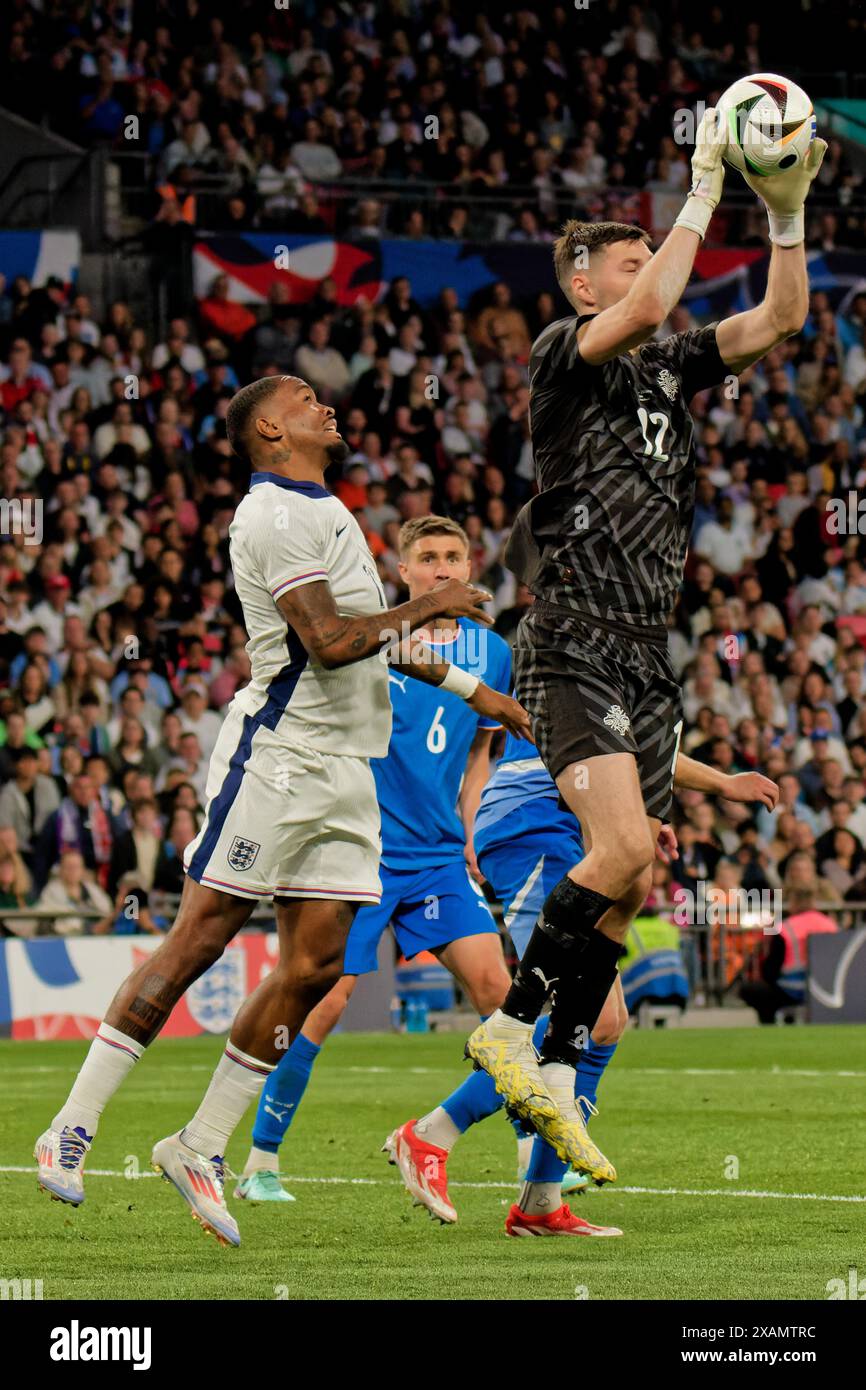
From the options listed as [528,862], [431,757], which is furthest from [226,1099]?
[431,757]

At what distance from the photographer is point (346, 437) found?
20.0m

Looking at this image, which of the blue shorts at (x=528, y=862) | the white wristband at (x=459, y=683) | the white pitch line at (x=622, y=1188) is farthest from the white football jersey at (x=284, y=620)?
the white pitch line at (x=622, y=1188)

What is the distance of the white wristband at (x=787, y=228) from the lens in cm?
613

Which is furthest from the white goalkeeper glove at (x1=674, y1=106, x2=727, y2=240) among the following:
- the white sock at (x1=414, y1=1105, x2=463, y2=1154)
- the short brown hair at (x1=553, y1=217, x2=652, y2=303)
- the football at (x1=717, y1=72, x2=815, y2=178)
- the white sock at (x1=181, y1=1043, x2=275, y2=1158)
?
the white sock at (x1=414, y1=1105, x2=463, y2=1154)

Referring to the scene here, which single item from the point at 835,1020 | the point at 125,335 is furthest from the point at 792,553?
the point at 125,335

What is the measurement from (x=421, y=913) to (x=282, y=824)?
163 cm

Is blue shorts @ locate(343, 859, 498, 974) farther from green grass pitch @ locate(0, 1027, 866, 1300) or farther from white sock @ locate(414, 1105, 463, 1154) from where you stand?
green grass pitch @ locate(0, 1027, 866, 1300)

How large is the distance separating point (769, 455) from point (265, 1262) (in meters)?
16.7

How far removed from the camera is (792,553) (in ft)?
68.1

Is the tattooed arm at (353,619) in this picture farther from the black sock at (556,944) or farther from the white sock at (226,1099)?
the white sock at (226,1099)

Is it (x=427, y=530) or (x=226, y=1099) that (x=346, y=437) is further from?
(x=226, y=1099)

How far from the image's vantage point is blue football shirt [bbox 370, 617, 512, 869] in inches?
315

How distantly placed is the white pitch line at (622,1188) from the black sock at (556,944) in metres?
1.69

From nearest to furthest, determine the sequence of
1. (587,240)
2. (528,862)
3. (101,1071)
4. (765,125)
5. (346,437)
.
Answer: (765,125) < (101,1071) < (587,240) < (528,862) < (346,437)
